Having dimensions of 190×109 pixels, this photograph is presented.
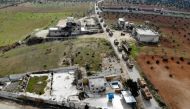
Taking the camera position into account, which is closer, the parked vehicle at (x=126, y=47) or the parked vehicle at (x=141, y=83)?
the parked vehicle at (x=141, y=83)

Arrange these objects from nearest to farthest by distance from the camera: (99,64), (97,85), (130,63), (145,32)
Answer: (97,85), (130,63), (99,64), (145,32)

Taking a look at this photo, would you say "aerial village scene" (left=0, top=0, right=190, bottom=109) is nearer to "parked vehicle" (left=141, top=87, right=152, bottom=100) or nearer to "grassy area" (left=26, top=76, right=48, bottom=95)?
"grassy area" (left=26, top=76, right=48, bottom=95)

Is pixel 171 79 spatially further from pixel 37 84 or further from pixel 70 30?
pixel 70 30

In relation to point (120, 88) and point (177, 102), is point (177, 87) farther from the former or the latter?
point (120, 88)

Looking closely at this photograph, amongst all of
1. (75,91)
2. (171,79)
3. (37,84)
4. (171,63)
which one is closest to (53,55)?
(37,84)

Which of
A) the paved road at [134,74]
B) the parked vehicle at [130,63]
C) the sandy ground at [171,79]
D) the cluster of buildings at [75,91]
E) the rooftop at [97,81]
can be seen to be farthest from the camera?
the parked vehicle at [130,63]

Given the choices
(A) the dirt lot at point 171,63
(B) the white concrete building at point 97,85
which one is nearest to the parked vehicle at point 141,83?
(A) the dirt lot at point 171,63

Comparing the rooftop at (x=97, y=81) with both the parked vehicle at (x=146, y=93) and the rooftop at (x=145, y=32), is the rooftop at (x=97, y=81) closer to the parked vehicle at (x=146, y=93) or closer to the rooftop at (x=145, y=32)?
the parked vehicle at (x=146, y=93)

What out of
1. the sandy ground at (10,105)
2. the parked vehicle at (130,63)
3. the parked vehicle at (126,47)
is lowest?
the sandy ground at (10,105)

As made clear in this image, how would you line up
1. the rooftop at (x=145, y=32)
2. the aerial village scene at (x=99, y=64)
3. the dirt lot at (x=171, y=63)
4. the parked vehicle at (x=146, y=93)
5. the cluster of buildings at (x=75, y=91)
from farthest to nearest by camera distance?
1. the rooftop at (x=145, y=32)
2. the dirt lot at (x=171, y=63)
3. the aerial village scene at (x=99, y=64)
4. the cluster of buildings at (x=75, y=91)
5. the parked vehicle at (x=146, y=93)

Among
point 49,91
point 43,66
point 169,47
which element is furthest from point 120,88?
point 169,47
